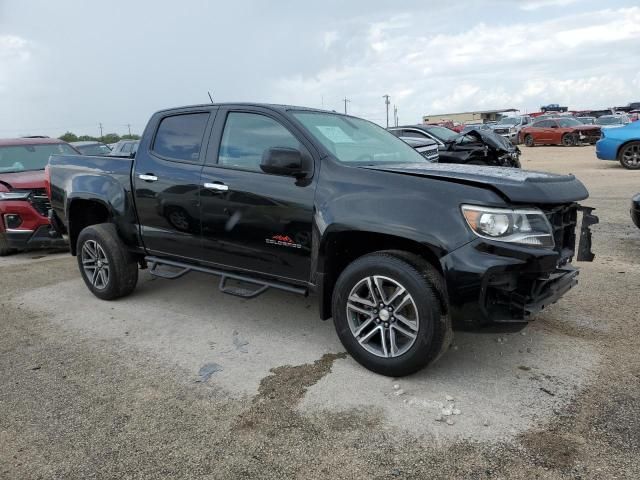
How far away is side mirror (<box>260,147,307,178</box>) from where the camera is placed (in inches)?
140

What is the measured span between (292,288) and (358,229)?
827 mm

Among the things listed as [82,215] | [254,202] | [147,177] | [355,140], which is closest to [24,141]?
[82,215]

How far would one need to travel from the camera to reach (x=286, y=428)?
2.91 metres

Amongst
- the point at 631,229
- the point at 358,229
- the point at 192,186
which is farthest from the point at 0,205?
the point at 631,229

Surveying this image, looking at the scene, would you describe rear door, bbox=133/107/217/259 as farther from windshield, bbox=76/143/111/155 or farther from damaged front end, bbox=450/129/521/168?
windshield, bbox=76/143/111/155

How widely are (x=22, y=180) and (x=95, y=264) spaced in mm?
3169

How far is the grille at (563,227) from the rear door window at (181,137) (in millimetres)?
2812

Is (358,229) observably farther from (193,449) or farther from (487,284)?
(193,449)

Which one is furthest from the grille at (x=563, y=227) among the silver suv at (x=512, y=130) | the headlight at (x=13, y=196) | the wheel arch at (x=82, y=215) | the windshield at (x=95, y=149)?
the silver suv at (x=512, y=130)

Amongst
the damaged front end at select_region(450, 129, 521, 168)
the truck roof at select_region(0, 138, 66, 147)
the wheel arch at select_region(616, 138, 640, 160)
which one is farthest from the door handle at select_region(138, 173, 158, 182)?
the wheel arch at select_region(616, 138, 640, 160)

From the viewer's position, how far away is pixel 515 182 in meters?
3.14

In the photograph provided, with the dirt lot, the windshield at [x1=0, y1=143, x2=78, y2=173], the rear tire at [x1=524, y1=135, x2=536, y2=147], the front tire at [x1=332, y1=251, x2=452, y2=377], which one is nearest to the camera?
the dirt lot

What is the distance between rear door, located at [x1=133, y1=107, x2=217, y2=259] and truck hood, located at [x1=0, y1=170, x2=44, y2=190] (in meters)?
3.46

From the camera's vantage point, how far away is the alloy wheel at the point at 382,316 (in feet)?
10.8
